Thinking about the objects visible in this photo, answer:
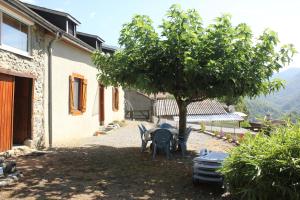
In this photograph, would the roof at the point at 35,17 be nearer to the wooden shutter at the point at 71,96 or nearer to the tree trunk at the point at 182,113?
the wooden shutter at the point at 71,96

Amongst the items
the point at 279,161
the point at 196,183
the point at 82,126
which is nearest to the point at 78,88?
the point at 82,126

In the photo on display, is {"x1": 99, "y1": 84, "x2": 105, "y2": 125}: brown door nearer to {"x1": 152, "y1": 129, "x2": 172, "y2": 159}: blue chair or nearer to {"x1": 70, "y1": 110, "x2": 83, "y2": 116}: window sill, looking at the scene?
{"x1": 70, "y1": 110, "x2": 83, "y2": 116}: window sill

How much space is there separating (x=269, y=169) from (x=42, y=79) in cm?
932

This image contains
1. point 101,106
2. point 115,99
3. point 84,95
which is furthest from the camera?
point 115,99

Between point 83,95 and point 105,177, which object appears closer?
point 105,177

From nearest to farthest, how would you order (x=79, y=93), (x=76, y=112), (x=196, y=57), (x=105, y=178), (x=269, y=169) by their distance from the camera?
(x=269, y=169), (x=105, y=178), (x=196, y=57), (x=76, y=112), (x=79, y=93)

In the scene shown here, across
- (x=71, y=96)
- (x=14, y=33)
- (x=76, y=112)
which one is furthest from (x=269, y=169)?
(x=76, y=112)

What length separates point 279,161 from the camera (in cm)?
364

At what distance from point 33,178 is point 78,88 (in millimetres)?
8241

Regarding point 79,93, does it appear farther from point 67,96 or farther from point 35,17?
point 35,17

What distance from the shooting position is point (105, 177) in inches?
295

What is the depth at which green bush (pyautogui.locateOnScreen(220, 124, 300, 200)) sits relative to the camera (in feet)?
11.9

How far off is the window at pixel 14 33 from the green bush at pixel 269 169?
298 inches

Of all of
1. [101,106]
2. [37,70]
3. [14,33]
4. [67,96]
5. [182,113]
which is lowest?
[182,113]
